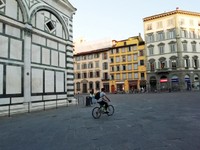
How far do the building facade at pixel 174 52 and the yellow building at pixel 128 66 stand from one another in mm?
2511

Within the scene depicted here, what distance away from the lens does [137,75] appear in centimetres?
4981

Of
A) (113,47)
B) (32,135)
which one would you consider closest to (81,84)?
(113,47)

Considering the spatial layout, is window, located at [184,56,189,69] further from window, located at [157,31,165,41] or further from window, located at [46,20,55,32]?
window, located at [46,20,55,32]

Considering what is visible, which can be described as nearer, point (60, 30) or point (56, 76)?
point (56, 76)

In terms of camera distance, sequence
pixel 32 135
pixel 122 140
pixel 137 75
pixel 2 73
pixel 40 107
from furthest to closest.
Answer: pixel 137 75 → pixel 40 107 → pixel 2 73 → pixel 32 135 → pixel 122 140

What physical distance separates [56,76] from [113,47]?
39.7 m

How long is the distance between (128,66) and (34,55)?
40.2 m

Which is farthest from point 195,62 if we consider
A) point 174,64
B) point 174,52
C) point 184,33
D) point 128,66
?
point 128,66

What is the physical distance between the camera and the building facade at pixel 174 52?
42875 mm

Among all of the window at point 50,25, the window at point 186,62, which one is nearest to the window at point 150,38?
the window at point 186,62

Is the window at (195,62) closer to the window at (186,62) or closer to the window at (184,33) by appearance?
the window at (186,62)

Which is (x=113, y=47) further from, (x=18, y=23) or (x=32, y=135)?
(x=32, y=135)

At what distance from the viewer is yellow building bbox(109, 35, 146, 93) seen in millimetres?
49156

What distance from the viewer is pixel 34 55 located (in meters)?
13.9
